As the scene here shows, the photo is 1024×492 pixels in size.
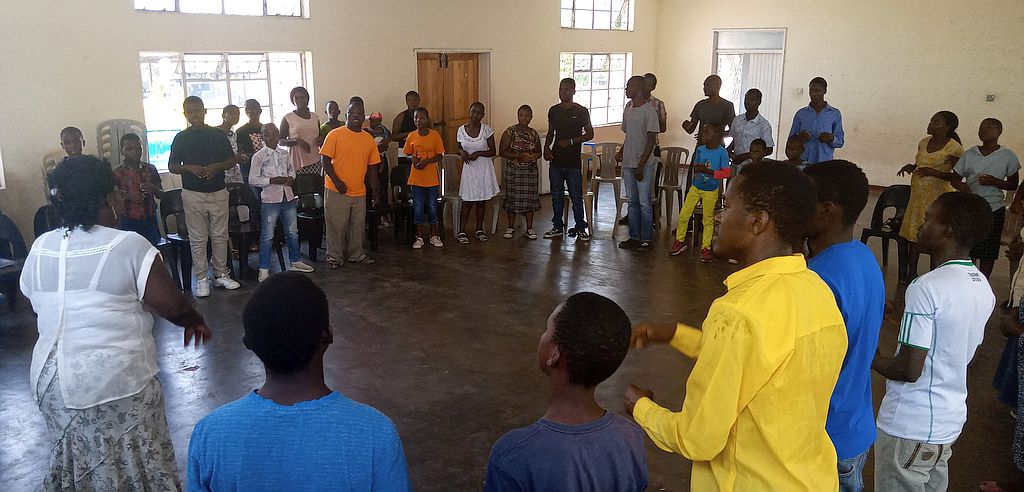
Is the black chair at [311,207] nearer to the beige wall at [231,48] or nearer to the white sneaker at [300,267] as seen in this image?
the white sneaker at [300,267]

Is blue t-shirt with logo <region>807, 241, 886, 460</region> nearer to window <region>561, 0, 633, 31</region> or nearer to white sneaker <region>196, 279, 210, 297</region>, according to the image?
white sneaker <region>196, 279, 210, 297</region>

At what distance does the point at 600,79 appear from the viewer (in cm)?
1245

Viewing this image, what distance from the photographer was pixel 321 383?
5.27ft

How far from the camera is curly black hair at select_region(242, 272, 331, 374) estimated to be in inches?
60.7

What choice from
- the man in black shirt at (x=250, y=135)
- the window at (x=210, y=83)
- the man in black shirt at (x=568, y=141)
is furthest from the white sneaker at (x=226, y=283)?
the man in black shirt at (x=568, y=141)

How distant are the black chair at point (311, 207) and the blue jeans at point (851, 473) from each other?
18.8 feet

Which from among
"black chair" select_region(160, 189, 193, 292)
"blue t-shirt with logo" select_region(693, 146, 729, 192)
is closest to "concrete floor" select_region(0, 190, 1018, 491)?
"black chair" select_region(160, 189, 193, 292)

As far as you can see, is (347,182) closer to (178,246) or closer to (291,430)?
(178,246)

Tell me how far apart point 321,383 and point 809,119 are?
7.10 m

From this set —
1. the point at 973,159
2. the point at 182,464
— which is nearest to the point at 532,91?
the point at 973,159

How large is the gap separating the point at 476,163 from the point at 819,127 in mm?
3418

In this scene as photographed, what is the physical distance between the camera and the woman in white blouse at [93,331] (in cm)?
230

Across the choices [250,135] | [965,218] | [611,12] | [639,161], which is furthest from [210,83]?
[965,218]

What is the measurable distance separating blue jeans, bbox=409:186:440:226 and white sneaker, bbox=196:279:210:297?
2156mm
